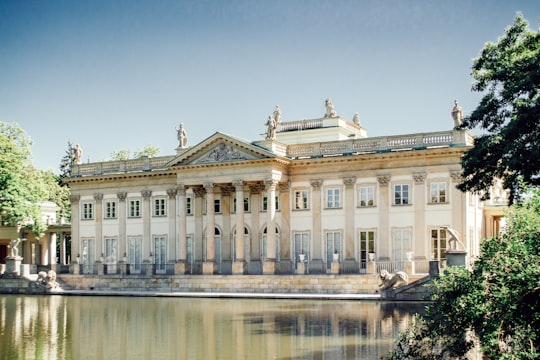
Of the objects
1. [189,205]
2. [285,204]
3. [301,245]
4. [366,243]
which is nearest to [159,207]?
[189,205]

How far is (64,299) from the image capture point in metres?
43.5

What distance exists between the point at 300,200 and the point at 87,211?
1786cm

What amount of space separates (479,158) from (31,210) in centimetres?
4047

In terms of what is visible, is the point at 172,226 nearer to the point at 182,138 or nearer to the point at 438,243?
the point at 182,138

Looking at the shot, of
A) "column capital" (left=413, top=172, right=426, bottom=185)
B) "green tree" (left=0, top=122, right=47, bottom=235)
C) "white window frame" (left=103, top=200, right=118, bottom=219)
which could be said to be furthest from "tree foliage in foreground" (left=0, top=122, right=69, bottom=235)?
"column capital" (left=413, top=172, right=426, bottom=185)

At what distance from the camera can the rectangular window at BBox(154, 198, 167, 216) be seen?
5331 centimetres

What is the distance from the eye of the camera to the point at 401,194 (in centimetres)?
4494

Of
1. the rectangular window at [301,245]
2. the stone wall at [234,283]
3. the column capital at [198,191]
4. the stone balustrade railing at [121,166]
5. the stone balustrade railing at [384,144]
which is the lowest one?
the stone wall at [234,283]

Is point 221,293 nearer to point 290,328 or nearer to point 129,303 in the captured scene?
point 129,303

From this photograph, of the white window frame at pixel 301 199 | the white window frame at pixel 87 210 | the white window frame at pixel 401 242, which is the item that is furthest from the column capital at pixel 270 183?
the white window frame at pixel 87 210

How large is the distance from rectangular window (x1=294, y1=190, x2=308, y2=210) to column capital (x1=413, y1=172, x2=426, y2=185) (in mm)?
7502

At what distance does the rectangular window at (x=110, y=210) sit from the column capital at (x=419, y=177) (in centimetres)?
2316

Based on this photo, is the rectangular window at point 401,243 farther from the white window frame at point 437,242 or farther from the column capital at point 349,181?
the column capital at point 349,181

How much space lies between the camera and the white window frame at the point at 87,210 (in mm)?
56125
